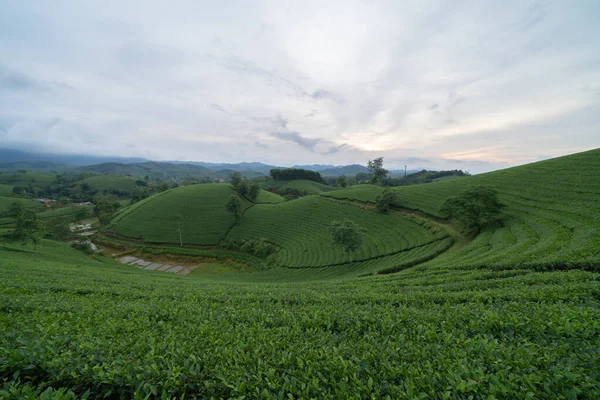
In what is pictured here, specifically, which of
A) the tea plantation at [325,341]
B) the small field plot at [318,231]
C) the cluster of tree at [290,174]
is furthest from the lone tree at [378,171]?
the tea plantation at [325,341]

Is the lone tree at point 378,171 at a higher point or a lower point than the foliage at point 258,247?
higher

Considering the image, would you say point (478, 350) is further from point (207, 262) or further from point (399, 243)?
point (207, 262)

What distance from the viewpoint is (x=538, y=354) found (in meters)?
3.92

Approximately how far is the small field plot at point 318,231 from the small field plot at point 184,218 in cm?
510

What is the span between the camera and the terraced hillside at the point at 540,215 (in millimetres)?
11836

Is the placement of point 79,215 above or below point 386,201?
below

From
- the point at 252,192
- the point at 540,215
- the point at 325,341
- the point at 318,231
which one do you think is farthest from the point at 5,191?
the point at 540,215

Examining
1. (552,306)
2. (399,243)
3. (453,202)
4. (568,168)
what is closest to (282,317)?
(552,306)

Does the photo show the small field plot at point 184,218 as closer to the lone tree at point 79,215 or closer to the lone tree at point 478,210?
the lone tree at point 79,215

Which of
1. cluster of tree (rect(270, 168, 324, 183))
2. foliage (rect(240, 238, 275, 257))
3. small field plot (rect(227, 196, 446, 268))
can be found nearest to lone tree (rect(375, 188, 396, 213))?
small field plot (rect(227, 196, 446, 268))

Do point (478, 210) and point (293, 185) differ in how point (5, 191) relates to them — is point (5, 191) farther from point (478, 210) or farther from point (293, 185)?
point (478, 210)

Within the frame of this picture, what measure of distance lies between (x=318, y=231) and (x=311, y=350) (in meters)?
37.8

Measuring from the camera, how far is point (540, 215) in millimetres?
22844

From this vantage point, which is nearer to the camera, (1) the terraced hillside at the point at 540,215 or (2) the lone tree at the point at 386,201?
(1) the terraced hillside at the point at 540,215
